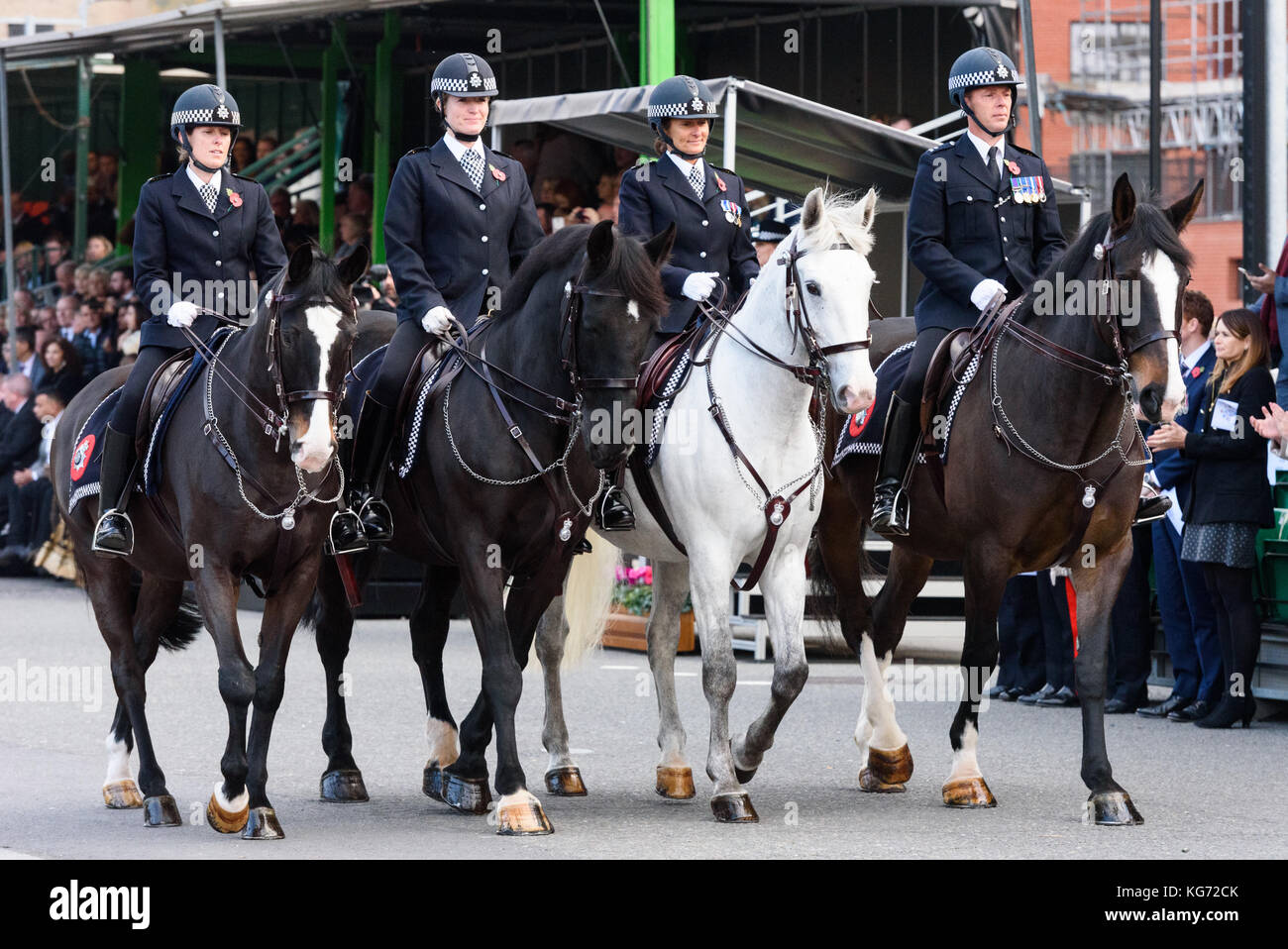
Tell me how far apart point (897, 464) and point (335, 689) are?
2.82m

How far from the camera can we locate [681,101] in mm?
9141

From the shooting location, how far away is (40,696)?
12562mm

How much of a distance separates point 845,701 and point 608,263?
227 inches

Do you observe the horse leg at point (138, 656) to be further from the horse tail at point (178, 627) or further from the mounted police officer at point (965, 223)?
the mounted police officer at point (965, 223)

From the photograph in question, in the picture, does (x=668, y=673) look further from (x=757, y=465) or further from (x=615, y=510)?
(x=757, y=465)

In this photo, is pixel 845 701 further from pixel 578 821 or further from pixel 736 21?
pixel 736 21

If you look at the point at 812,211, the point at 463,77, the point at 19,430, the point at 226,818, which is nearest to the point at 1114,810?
the point at 812,211

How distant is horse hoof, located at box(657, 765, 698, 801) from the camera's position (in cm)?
895

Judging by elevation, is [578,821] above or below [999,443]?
below

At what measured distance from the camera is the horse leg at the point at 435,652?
8.92 m

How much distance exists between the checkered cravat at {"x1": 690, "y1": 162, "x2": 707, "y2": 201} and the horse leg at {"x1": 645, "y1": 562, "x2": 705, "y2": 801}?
1787 mm

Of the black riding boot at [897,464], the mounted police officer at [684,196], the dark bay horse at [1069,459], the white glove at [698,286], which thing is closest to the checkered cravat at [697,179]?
the mounted police officer at [684,196]
